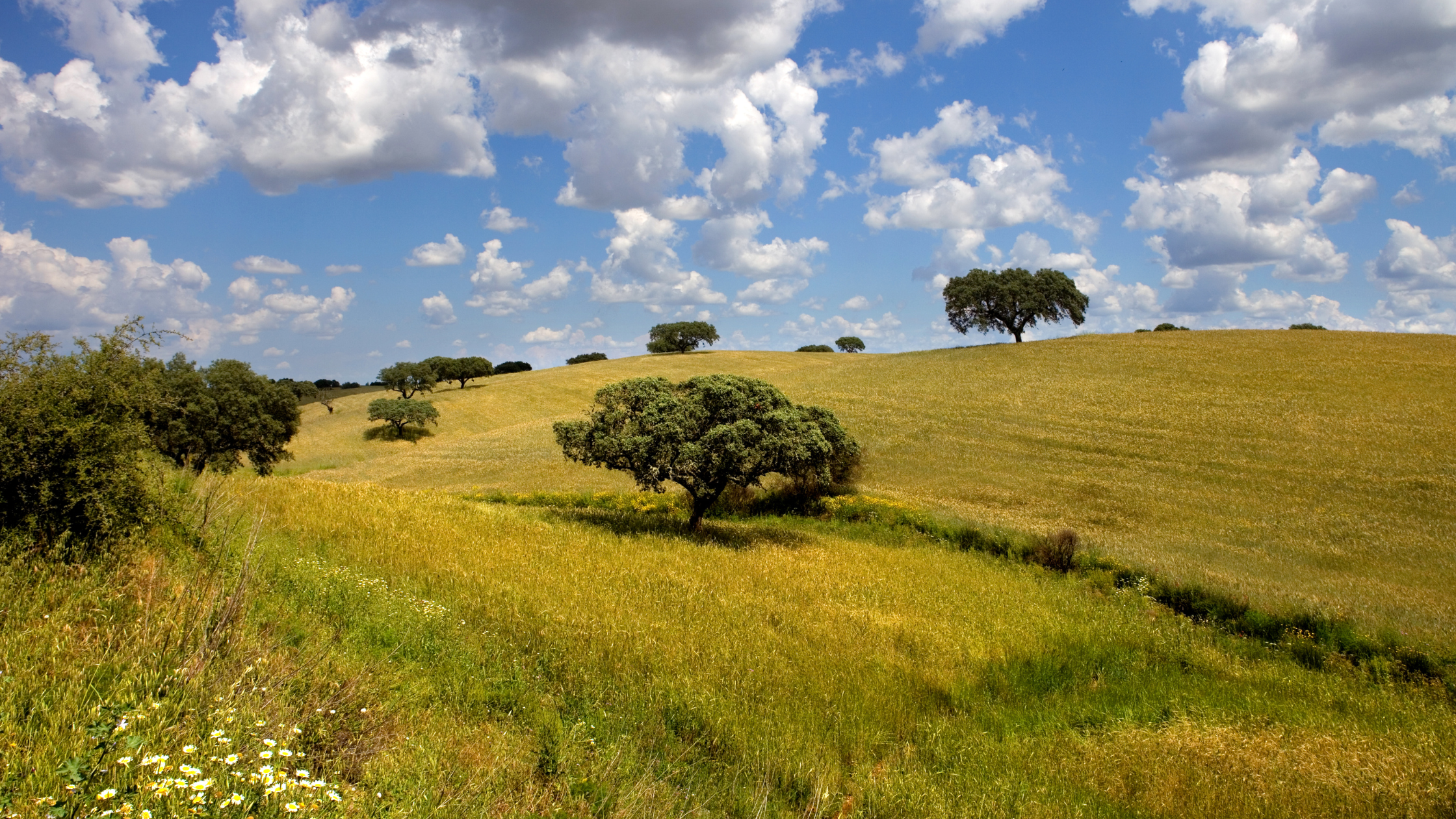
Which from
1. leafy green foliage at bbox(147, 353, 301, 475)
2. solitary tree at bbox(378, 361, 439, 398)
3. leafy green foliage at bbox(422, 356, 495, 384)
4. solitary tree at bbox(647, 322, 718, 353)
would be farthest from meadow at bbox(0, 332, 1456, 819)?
solitary tree at bbox(647, 322, 718, 353)

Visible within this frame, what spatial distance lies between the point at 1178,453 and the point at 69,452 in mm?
37091

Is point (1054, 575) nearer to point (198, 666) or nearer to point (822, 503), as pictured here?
point (822, 503)

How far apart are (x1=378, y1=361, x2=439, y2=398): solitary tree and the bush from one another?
60677mm

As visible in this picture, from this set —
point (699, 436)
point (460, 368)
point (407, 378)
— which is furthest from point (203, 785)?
point (460, 368)

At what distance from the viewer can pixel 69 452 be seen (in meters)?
8.48

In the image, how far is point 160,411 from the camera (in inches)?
449

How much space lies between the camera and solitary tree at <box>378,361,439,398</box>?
66375mm

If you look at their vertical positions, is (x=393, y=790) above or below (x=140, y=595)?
below

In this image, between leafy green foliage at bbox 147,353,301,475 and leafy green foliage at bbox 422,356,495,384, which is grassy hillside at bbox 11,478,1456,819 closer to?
leafy green foliage at bbox 147,353,301,475

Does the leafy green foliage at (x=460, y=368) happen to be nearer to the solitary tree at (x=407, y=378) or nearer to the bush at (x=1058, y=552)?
the solitary tree at (x=407, y=378)

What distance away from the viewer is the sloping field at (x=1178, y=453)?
19922 mm

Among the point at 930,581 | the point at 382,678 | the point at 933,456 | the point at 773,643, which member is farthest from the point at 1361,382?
the point at 382,678

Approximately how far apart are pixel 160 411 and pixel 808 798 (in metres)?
12.0

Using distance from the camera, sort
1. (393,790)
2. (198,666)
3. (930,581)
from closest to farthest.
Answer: (393,790), (198,666), (930,581)
